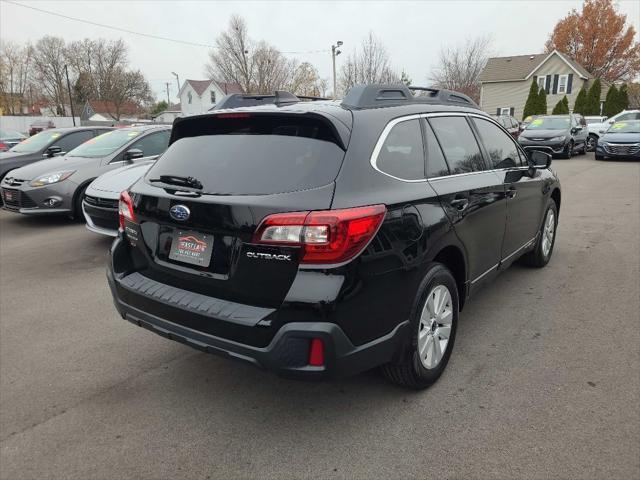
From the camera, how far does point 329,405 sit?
Result: 292 centimetres

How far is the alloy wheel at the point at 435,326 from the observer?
2.86 metres

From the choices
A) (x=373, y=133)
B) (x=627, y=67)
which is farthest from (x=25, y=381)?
(x=627, y=67)

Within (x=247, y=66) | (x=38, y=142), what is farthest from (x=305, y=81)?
(x=38, y=142)

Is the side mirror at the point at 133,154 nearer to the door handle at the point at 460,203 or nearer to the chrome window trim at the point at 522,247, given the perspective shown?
the chrome window trim at the point at 522,247

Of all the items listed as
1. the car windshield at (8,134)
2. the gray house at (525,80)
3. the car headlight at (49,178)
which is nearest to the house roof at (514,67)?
the gray house at (525,80)

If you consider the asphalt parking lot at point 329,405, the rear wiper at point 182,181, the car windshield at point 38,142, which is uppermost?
the car windshield at point 38,142

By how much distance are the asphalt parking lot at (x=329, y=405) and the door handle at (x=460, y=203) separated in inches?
43.0

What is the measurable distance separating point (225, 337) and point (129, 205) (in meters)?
1.16

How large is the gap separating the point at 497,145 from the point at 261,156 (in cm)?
→ 242

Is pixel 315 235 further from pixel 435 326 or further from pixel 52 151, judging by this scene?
pixel 52 151

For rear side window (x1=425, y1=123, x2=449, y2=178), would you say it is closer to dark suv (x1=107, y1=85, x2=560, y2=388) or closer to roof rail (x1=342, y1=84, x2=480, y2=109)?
dark suv (x1=107, y1=85, x2=560, y2=388)

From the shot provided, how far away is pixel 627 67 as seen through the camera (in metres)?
56.1

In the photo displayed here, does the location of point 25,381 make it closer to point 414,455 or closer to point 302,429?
point 302,429

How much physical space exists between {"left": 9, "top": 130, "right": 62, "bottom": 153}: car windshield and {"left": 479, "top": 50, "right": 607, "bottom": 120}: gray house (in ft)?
150
